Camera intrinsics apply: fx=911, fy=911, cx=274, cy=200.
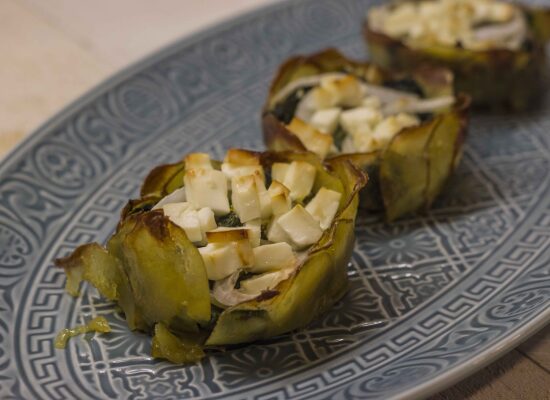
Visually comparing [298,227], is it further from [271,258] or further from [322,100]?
[322,100]

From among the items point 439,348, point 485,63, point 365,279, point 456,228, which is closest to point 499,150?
point 485,63

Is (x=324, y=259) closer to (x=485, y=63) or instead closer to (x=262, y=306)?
(x=262, y=306)

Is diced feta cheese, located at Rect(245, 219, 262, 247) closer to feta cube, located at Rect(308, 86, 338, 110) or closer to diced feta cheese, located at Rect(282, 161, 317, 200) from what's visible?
diced feta cheese, located at Rect(282, 161, 317, 200)

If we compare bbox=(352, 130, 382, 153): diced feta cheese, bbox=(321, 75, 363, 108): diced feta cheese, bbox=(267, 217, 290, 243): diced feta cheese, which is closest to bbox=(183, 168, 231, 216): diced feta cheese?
bbox=(267, 217, 290, 243): diced feta cheese

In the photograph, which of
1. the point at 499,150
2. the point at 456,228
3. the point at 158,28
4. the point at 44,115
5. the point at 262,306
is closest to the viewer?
the point at 262,306

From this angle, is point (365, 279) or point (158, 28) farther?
point (158, 28)
